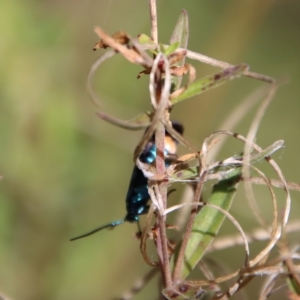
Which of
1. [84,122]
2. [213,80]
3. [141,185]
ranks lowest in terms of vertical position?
[84,122]

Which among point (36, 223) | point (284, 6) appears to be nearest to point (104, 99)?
point (36, 223)

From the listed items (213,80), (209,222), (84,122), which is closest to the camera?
(213,80)

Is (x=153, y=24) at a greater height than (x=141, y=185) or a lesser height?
greater

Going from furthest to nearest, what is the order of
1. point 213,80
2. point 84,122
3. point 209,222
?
point 84,122, point 209,222, point 213,80

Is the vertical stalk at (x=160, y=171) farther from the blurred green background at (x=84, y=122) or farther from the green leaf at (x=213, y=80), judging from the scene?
the blurred green background at (x=84, y=122)

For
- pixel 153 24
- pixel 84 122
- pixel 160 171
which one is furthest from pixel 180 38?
pixel 84 122

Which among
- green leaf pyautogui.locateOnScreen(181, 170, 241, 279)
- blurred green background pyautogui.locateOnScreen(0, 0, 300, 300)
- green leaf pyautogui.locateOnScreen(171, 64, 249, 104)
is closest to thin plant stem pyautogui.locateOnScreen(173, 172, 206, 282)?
green leaf pyautogui.locateOnScreen(181, 170, 241, 279)

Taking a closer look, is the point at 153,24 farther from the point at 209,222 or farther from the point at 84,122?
the point at 84,122
